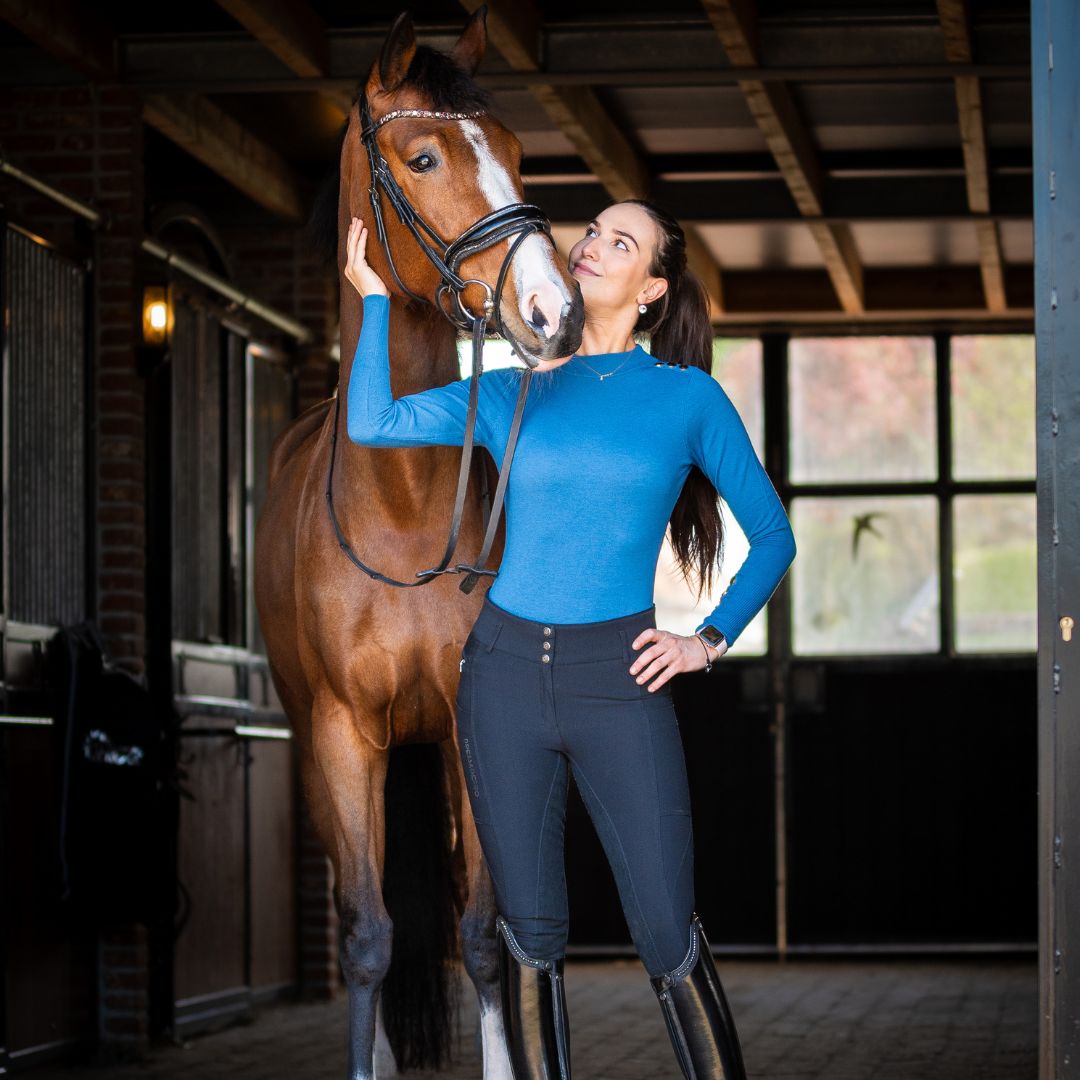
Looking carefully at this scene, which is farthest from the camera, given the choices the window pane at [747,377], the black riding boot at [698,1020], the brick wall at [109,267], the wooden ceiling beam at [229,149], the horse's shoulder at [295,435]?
the window pane at [747,377]

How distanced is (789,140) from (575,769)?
169 inches

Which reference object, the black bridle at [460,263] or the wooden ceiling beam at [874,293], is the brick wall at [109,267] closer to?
the black bridle at [460,263]

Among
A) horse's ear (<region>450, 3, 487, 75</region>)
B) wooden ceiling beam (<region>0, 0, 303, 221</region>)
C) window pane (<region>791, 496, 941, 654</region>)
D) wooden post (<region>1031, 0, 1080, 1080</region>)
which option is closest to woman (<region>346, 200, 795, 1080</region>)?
wooden post (<region>1031, 0, 1080, 1080</region>)

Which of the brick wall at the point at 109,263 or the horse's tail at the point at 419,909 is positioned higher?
the brick wall at the point at 109,263

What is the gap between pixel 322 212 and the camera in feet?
12.6

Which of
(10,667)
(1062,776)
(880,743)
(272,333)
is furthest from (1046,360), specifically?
(880,743)

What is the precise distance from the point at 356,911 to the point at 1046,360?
164cm

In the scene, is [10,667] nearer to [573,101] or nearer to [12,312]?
[12,312]

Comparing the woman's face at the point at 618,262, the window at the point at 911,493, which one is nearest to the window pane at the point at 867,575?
the window at the point at 911,493

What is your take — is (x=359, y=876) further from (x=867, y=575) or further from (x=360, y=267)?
(x=867, y=575)

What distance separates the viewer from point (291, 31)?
5445 millimetres

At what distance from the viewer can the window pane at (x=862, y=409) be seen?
32.1ft

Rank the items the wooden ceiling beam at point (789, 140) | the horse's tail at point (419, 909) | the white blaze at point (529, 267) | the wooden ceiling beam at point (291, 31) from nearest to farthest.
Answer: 1. the white blaze at point (529, 267)
2. the horse's tail at point (419, 909)
3. the wooden ceiling beam at point (291, 31)
4. the wooden ceiling beam at point (789, 140)

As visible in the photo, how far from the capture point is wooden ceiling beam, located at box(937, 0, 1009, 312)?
5.28 m
